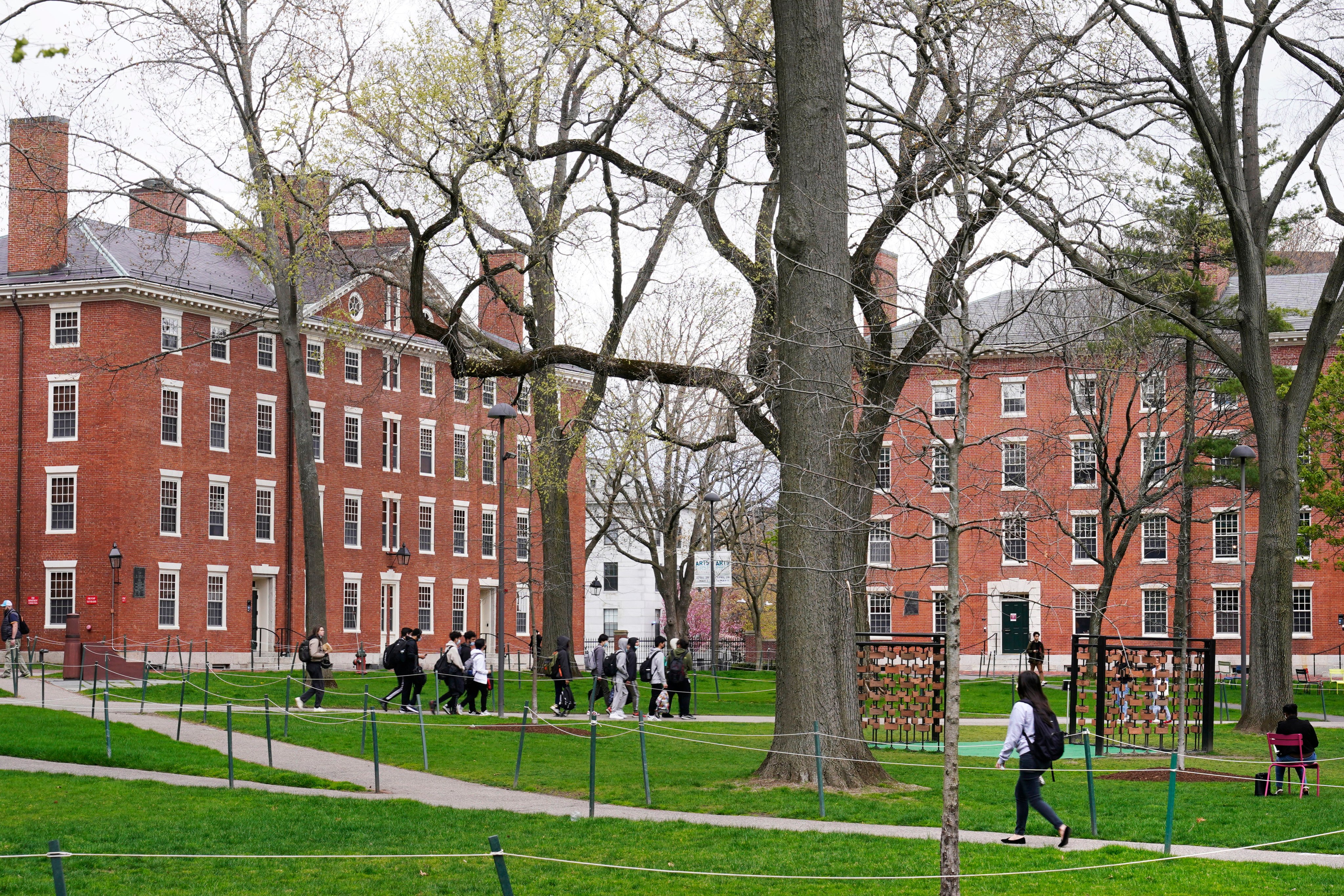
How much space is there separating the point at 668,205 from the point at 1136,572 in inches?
1525

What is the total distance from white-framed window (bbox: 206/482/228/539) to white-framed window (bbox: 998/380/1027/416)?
30954 mm

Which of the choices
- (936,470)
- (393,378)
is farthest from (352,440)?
(936,470)

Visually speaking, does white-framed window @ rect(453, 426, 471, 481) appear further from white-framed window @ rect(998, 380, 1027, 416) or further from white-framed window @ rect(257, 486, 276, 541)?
white-framed window @ rect(998, 380, 1027, 416)

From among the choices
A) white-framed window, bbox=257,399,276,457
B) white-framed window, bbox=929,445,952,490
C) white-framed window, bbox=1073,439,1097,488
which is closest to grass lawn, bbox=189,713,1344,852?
white-framed window, bbox=929,445,952,490

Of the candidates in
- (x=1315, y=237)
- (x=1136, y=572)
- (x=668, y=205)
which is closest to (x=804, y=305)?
(x=668, y=205)

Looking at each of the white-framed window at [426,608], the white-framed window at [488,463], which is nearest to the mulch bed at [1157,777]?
the white-framed window at [426,608]

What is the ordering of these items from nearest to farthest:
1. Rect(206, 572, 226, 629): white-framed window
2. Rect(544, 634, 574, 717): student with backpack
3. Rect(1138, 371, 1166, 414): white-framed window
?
Rect(544, 634, 574, 717): student with backpack, Rect(1138, 371, 1166, 414): white-framed window, Rect(206, 572, 226, 629): white-framed window

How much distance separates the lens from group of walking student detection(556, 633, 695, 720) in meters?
30.5

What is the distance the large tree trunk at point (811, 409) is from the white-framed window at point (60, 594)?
36.2 metres

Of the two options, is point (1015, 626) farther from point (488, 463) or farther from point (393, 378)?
point (393, 378)

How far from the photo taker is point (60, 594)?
49.0 meters

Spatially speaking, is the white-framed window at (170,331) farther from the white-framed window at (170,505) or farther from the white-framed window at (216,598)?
the white-framed window at (216,598)

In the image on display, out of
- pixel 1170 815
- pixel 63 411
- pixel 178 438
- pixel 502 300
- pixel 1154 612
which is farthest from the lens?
pixel 1154 612

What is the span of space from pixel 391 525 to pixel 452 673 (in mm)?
33164
